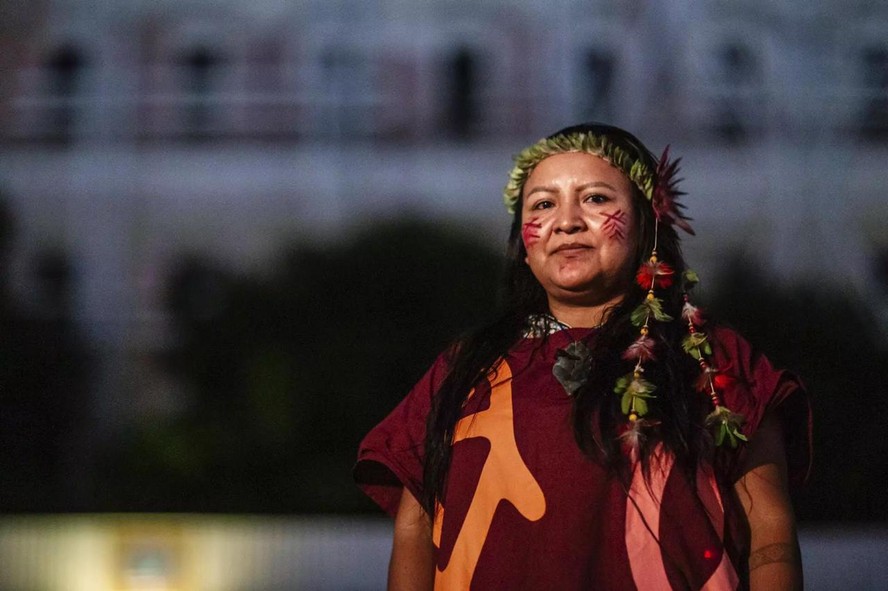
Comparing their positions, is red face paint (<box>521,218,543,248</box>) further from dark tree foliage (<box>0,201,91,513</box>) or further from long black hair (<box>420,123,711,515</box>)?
dark tree foliage (<box>0,201,91,513</box>)

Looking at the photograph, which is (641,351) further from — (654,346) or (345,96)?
(345,96)

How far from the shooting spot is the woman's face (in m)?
1.82

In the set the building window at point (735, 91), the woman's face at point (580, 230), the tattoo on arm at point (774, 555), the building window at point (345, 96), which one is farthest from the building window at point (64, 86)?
the tattoo on arm at point (774, 555)

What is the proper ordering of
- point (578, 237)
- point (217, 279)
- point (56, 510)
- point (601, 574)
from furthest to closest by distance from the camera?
1. point (217, 279)
2. point (56, 510)
3. point (578, 237)
4. point (601, 574)

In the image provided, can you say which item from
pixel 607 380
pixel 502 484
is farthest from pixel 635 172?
pixel 502 484

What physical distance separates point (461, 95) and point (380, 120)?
1.45 ft

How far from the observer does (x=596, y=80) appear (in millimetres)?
5992

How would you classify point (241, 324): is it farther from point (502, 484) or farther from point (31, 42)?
point (502, 484)

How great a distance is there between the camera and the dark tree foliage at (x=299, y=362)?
5418mm

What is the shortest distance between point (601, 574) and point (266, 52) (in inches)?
191

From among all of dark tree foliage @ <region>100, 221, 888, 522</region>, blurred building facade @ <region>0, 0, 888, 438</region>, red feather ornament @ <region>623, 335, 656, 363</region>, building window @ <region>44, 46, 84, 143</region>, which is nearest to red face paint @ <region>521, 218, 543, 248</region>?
red feather ornament @ <region>623, 335, 656, 363</region>

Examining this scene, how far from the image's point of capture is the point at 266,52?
6074 millimetres

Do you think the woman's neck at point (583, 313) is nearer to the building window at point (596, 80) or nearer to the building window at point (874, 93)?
the building window at point (596, 80)

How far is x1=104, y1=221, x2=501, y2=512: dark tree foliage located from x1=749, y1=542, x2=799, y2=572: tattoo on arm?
12.7 ft
